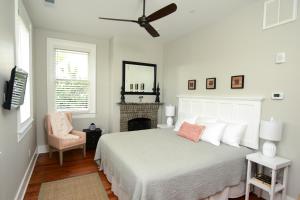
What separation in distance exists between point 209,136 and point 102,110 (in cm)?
290

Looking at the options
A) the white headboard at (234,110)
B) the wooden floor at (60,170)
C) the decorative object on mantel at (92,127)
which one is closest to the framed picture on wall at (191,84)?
the white headboard at (234,110)

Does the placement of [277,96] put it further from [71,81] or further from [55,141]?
[71,81]

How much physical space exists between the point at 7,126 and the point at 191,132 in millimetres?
2538

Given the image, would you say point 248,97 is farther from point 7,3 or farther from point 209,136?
point 7,3

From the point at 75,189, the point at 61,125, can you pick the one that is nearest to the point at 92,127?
the point at 61,125

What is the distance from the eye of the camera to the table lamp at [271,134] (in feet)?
7.04

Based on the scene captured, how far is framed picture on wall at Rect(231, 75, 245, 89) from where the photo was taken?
280 centimetres

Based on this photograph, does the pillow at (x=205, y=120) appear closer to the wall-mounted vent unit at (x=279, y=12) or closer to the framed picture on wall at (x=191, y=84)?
the framed picture on wall at (x=191, y=84)

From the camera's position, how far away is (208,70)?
11.5 ft

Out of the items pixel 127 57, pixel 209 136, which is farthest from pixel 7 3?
pixel 209 136

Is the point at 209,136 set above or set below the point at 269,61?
below

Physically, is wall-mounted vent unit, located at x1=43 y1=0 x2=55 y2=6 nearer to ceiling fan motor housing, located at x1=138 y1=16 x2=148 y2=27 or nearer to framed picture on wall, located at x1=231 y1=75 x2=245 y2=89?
ceiling fan motor housing, located at x1=138 y1=16 x2=148 y2=27

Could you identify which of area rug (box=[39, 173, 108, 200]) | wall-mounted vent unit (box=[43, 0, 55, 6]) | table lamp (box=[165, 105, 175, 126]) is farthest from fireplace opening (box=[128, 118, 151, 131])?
wall-mounted vent unit (box=[43, 0, 55, 6])

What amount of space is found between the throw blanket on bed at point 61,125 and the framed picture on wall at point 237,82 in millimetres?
3234
